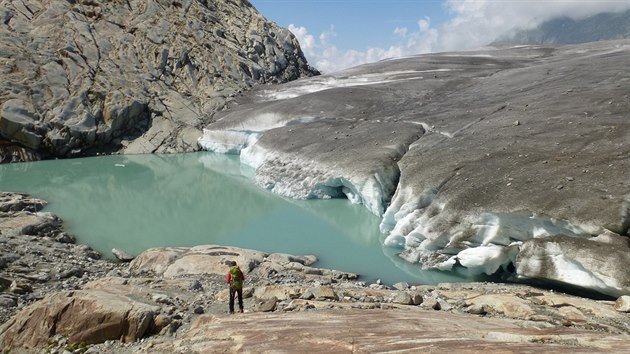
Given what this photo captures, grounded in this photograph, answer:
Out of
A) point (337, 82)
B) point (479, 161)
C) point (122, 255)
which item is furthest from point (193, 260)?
point (337, 82)

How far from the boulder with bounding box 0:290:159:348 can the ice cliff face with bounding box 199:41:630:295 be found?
9691 mm

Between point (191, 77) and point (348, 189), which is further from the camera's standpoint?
point (191, 77)

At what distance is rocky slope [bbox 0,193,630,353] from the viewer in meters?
7.12

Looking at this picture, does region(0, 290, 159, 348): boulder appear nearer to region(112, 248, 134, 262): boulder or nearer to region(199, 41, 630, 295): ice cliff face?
region(112, 248, 134, 262): boulder

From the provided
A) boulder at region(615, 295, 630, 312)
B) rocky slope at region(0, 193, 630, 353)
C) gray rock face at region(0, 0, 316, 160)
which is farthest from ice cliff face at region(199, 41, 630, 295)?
gray rock face at region(0, 0, 316, 160)

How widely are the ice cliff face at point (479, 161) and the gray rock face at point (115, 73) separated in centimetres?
1083

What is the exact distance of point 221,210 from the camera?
24.0 meters

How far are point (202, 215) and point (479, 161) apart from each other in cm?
1288

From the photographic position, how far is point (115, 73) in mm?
46156

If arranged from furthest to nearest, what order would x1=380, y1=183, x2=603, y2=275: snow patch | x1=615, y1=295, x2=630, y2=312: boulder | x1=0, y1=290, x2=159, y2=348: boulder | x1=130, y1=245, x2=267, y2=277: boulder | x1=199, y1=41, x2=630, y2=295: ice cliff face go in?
x1=130, y1=245, x2=267, y2=277: boulder < x1=380, y1=183, x2=603, y2=275: snow patch < x1=199, y1=41, x2=630, y2=295: ice cliff face < x1=615, y1=295, x2=630, y2=312: boulder < x1=0, y1=290, x2=159, y2=348: boulder

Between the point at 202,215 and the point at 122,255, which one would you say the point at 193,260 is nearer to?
the point at 122,255

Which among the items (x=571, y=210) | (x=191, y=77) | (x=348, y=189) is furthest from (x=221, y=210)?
(x=191, y=77)

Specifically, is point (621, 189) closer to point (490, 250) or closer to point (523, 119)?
point (490, 250)

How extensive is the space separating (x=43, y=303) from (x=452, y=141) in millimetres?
17358
